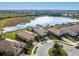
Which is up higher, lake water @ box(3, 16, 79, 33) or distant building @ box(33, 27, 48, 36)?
lake water @ box(3, 16, 79, 33)

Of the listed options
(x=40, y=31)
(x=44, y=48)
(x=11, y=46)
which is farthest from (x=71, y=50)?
(x=11, y=46)

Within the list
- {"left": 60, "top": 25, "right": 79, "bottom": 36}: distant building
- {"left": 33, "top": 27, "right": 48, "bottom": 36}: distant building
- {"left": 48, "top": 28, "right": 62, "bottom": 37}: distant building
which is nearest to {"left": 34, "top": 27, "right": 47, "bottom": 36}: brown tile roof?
{"left": 33, "top": 27, "right": 48, "bottom": 36}: distant building

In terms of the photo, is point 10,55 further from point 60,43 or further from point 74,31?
point 74,31

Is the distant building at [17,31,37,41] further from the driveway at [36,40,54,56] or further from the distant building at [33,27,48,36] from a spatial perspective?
the driveway at [36,40,54,56]

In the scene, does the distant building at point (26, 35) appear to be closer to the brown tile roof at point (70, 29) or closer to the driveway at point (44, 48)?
the driveway at point (44, 48)

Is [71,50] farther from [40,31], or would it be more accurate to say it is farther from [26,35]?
[26,35]

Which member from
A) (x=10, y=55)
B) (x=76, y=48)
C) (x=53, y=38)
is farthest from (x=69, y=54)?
(x=10, y=55)
